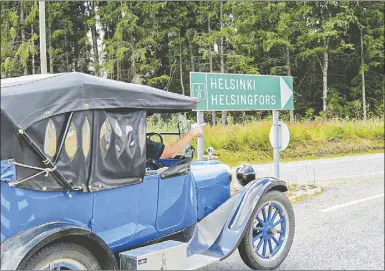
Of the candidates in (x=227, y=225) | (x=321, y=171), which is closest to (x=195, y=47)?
(x=321, y=171)

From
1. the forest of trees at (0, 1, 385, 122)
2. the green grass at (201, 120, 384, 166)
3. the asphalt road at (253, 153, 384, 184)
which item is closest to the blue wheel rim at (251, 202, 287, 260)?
the asphalt road at (253, 153, 384, 184)

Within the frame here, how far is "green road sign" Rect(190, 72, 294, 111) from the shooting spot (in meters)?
6.07

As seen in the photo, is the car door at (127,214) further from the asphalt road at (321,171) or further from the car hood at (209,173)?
the asphalt road at (321,171)

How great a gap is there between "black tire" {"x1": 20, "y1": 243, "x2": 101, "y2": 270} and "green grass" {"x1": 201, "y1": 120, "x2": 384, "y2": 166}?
988 cm

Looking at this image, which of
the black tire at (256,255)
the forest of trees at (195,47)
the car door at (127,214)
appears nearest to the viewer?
the car door at (127,214)

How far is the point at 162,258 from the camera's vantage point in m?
3.09

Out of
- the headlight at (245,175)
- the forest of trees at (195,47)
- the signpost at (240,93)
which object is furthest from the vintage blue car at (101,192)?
the forest of trees at (195,47)

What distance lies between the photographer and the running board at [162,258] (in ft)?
9.66

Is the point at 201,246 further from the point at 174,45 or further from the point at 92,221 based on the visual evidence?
the point at 174,45

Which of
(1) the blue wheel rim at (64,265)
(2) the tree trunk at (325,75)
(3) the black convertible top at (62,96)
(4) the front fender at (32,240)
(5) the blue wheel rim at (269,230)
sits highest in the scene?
(2) the tree trunk at (325,75)

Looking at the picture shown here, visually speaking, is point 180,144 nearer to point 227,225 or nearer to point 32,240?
point 227,225

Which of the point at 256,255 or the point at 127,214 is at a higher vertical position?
the point at 127,214

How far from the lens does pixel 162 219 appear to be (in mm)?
3355

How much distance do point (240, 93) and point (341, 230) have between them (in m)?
2.36
